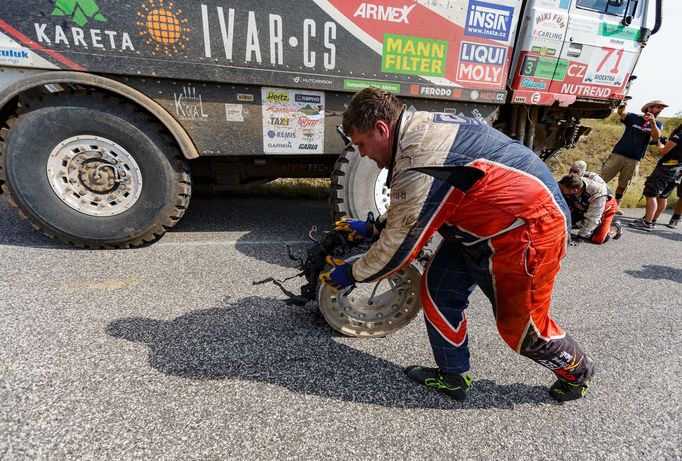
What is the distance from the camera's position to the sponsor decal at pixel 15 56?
2.65 metres

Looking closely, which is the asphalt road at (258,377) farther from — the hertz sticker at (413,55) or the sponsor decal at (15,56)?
the hertz sticker at (413,55)

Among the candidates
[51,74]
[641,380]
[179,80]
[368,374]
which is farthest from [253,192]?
[641,380]

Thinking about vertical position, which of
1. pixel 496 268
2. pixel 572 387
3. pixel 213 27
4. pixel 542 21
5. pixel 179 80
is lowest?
pixel 572 387

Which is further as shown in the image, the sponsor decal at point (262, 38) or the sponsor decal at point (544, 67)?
the sponsor decal at point (544, 67)

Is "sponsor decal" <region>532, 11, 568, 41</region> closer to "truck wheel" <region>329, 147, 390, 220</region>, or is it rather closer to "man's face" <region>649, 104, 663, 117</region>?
"truck wheel" <region>329, 147, 390, 220</region>

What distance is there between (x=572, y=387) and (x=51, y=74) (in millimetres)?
4186

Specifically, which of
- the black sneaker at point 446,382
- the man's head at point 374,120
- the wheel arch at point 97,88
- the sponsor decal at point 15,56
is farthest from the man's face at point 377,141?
the sponsor decal at point 15,56

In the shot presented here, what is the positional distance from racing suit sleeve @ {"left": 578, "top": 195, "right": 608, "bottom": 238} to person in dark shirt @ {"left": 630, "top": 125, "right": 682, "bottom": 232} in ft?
5.79

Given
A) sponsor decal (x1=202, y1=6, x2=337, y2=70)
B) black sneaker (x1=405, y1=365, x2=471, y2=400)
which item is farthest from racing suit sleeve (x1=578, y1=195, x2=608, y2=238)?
sponsor decal (x1=202, y1=6, x2=337, y2=70)

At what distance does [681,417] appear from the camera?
1912mm

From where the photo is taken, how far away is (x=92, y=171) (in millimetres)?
3104

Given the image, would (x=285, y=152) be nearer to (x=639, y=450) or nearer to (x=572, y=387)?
(x=572, y=387)

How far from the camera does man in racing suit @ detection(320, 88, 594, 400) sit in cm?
150

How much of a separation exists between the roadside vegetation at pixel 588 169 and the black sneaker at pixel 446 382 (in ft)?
12.8
